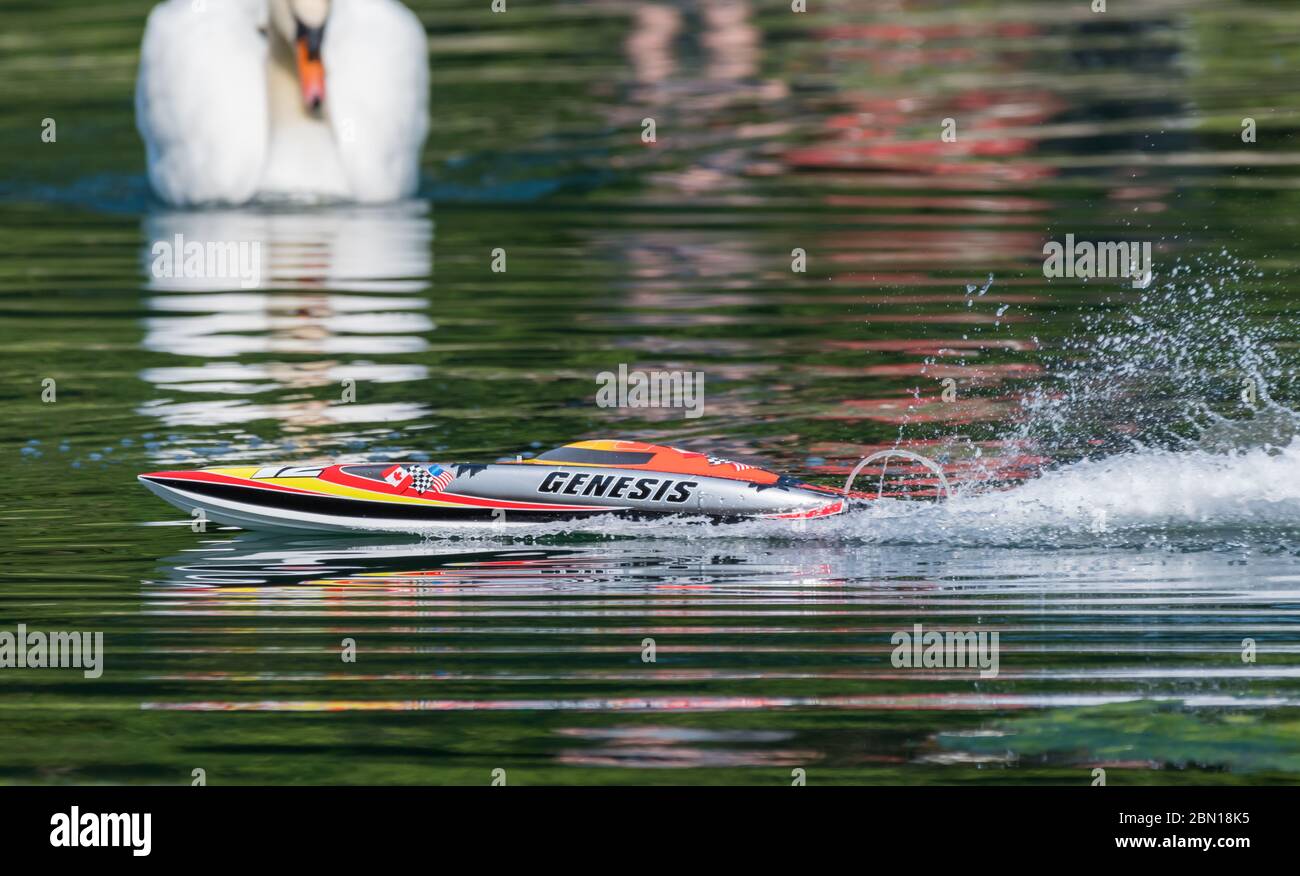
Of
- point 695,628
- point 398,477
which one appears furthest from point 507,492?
point 695,628

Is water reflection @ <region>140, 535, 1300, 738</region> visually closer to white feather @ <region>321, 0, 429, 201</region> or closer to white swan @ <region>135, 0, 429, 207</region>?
white swan @ <region>135, 0, 429, 207</region>

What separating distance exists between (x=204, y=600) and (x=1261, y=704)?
732cm

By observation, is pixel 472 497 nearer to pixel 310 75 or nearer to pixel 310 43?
pixel 310 75

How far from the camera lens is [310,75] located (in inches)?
1196

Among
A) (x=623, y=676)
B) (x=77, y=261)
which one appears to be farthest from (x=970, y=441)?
(x=77, y=261)

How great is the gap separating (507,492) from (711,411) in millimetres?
4049

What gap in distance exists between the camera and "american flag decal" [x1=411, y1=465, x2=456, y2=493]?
63.6ft

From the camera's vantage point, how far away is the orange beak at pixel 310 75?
30.4 metres

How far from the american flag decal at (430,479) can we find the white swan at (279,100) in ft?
39.5

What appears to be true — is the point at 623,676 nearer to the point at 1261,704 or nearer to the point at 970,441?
the point at 1261,704

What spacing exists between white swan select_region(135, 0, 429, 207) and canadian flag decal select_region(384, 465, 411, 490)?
472 inches

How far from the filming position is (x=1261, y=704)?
14188mm

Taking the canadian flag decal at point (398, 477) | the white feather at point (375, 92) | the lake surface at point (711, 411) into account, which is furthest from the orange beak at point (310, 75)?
the canadian flag decal at point (398, 477)

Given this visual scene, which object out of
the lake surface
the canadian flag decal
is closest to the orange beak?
the lake surface
